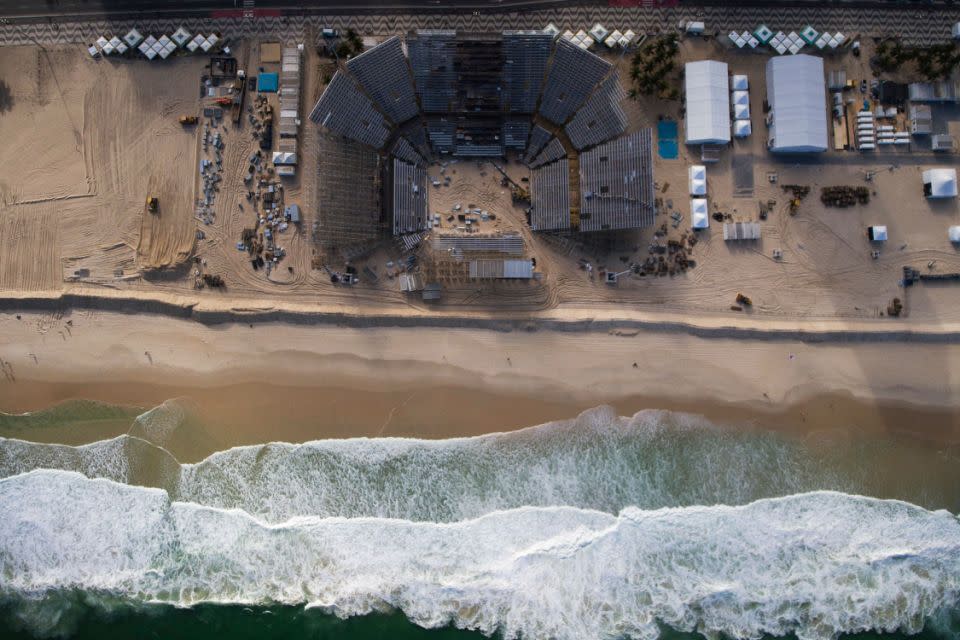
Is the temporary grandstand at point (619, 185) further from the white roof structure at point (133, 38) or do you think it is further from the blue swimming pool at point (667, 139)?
the white roof structure at point (133, 38)

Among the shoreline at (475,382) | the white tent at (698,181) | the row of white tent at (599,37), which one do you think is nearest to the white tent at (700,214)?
the white tent at (698,181)

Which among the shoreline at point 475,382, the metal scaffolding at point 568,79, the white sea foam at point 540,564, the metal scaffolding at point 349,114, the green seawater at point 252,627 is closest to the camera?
the white sea foam at point 540,564

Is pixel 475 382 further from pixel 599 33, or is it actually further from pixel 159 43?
pixel 159 43

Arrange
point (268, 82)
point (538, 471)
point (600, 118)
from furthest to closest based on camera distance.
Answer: point (268, 82) → point (600, 118) → point (538, 471)

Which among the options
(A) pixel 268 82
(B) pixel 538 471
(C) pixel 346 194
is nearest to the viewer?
(B) pixel 538 471

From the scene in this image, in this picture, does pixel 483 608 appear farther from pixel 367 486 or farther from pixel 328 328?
pixel 328 328

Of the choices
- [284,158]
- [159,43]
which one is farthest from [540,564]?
[159,43]

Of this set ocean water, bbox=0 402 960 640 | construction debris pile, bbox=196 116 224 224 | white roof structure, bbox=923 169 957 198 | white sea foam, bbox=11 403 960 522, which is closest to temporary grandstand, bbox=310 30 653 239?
construction debris pile, bbox=196 116 224 224

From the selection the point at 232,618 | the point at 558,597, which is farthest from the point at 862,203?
the point at 232,618
